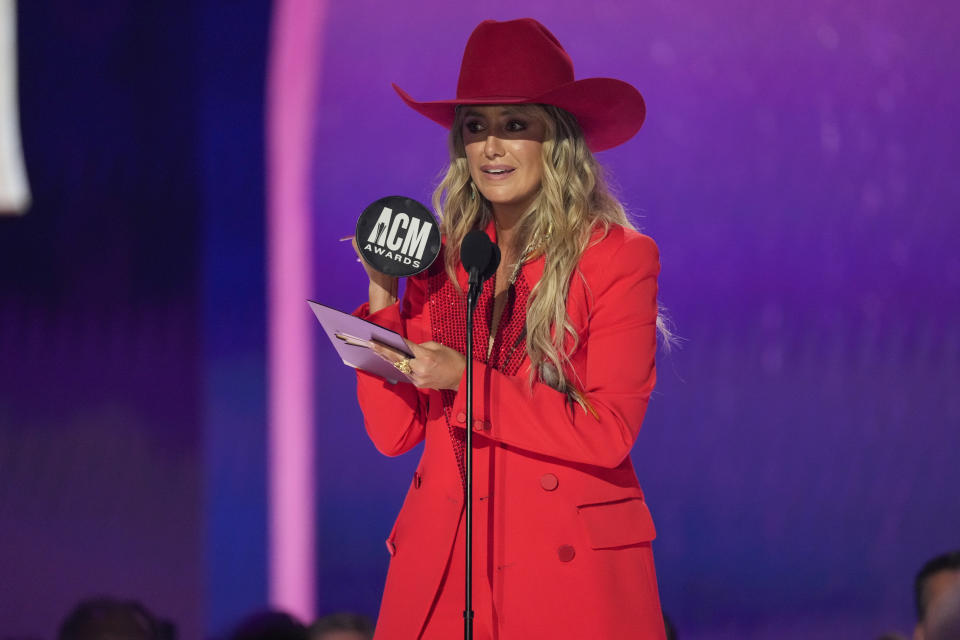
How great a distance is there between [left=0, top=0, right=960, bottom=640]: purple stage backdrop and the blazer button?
5.98 feet

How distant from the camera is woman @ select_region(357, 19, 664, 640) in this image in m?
1.92

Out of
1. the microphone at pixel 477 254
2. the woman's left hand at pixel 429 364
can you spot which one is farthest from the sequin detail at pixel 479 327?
the microphone at pixel 477 254

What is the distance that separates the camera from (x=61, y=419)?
3.53 meters

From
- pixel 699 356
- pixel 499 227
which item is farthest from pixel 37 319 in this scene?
pixel 699 356

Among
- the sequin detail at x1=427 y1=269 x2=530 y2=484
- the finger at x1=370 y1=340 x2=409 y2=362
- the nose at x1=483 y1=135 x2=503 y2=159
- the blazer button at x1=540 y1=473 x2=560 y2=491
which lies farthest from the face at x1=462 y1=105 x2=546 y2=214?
the blazer button at x1=540 y1=473 x2=560 y2=491

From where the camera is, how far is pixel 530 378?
1.98 m

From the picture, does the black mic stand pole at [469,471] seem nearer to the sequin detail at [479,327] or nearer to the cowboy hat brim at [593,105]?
the sequin detail at [479,327]

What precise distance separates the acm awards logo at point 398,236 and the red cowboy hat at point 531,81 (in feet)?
0.83

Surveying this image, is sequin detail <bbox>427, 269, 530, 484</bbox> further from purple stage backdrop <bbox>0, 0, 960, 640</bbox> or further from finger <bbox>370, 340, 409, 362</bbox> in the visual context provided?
purple stage backdrop <bbox>0, 0, 960, 640</bbox>

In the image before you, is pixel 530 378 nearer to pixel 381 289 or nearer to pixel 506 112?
pixel 381 289

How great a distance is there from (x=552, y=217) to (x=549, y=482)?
20.6 inches

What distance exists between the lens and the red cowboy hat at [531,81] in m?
2.15

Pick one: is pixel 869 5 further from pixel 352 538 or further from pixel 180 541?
pixel 180 541

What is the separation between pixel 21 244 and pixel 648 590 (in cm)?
242
